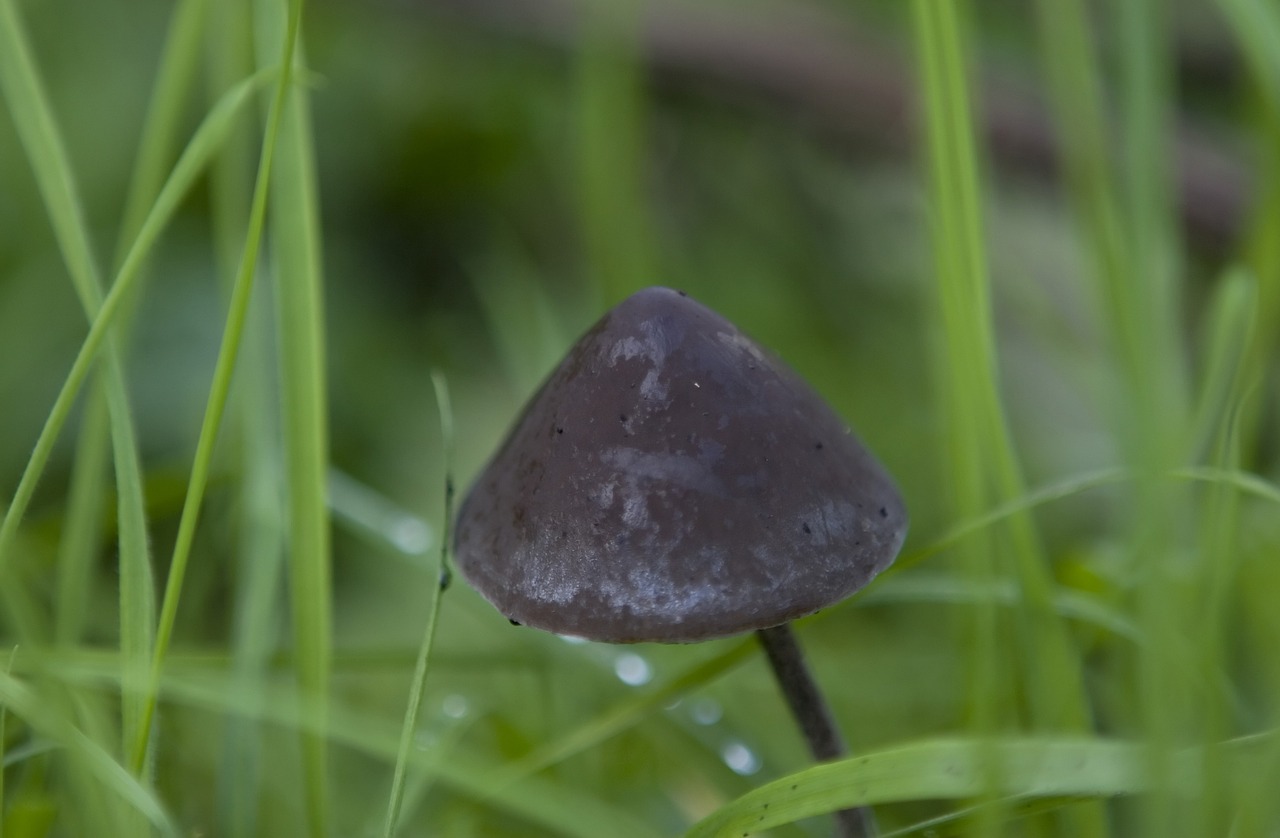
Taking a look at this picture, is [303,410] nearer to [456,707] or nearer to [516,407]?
[456,707]

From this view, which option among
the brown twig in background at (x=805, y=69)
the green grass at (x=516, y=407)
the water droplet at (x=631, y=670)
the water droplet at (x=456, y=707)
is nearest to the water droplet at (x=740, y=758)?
the green grass at (x=516, y=407)

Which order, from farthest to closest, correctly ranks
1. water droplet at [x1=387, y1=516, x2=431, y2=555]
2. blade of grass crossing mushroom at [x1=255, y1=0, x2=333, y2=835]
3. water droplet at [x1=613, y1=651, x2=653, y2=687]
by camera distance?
water droplet at [x1=387, y1=516, x2=431, y2=555]
water droplet at [x1=613, y1=651, x2=653, y2=687]
blade of grass crossing mushroom at [x1=255, y1=0, x2=333, y2=835]

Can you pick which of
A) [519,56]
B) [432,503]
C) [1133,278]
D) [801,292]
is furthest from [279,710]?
[519,56]

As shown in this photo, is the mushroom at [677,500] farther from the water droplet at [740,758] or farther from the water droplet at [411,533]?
the water droplet at [411,533]

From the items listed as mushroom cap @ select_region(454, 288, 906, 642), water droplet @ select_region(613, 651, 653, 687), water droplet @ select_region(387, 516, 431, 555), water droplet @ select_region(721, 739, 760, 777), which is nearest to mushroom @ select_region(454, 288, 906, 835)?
mushroom cap @ select_region(454, 288, 906, 642)

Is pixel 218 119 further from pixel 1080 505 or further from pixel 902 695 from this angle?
pixel 1080 505

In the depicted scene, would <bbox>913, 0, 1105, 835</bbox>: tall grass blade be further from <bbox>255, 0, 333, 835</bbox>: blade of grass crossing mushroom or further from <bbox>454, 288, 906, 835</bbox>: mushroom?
<bbox>255, 0, 333, 835</bbox>: blade of grass crossing mushroom
